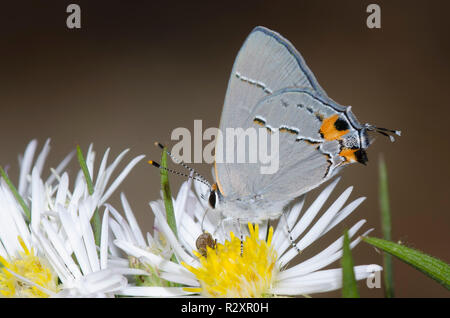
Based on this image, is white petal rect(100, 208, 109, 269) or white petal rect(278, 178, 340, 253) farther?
white petal rect(278, 178, 340, 253)

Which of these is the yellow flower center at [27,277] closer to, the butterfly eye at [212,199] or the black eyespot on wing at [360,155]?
the butterfly eye at [212,199]

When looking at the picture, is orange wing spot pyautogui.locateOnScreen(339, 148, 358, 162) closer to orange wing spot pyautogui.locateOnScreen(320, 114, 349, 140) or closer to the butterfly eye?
orange wing spot pyautogui.locateOnScreen(320, 114, 349, 140)

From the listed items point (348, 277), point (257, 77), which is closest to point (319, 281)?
point (348, 277)

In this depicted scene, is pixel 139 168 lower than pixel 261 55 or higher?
higher

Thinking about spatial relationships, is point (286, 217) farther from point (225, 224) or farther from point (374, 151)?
point (374, 151)

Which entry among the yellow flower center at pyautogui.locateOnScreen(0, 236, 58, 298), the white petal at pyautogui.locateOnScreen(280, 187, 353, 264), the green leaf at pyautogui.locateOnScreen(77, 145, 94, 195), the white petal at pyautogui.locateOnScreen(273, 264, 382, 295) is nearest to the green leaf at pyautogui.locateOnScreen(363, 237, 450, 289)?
the white petal at pyautogui.locateOnScreen(273, 264, 382, 295)

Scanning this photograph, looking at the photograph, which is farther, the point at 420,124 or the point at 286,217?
the point at 420,124

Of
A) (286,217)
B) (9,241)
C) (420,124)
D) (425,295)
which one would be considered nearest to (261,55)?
(286,217)
